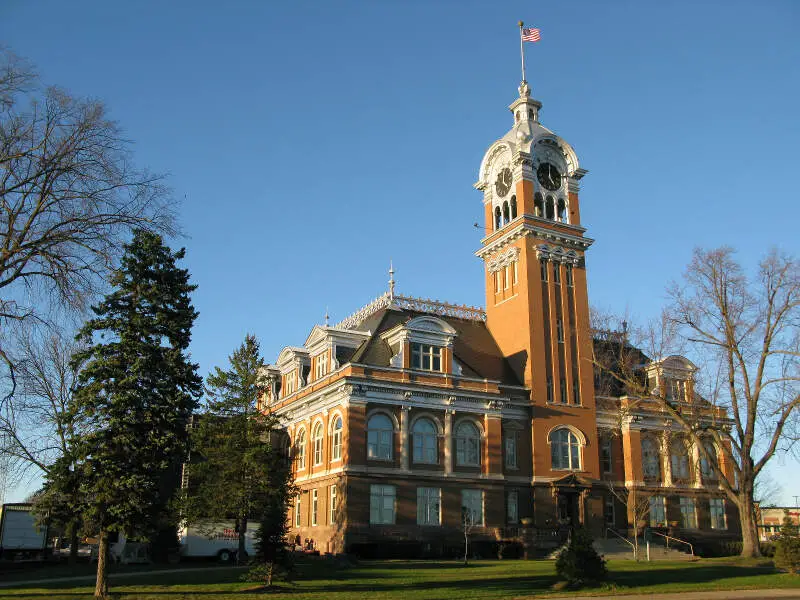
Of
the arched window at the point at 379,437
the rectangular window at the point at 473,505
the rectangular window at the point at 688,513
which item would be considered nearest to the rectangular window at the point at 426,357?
the arched window at the point at 379,437

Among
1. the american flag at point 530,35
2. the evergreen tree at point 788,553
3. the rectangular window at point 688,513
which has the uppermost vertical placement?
the american flag at point 530,35

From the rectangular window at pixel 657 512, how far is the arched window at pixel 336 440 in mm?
22166

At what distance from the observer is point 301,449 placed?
51.5 metres

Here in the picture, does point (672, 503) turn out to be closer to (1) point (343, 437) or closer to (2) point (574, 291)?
(2) point (574, 291)

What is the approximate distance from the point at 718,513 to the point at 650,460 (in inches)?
263

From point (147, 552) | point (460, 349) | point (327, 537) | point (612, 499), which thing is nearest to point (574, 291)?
point (460, 349)

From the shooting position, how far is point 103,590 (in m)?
23.5

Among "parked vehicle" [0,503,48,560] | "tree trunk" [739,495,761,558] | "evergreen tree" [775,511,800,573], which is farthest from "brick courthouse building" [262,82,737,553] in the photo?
"parked vehicle" [0,503,48,560]

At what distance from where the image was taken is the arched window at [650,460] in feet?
175

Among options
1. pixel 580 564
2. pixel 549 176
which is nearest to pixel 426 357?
pixel 549 176

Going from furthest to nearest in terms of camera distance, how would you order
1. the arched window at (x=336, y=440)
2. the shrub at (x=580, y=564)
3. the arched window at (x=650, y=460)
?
the arched window at (x=650, y=460)
the arched window at (x=336, y=440)
the shrub at (x=580, y=564)

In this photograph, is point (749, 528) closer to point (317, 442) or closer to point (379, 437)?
point (379, 437)

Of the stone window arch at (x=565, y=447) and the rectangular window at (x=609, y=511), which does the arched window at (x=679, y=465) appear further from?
the stone window arch at (x=565, y=447)

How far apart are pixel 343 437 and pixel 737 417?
830 inches
